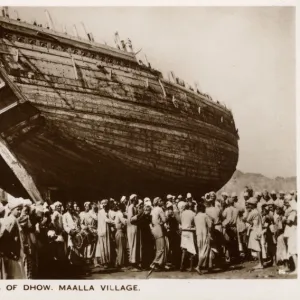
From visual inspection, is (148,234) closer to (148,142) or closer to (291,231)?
(148,142)

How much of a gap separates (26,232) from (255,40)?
3.22 metres

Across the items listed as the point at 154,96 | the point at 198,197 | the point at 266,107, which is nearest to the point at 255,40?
the point at 266,107

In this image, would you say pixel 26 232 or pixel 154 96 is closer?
pixel 26 232

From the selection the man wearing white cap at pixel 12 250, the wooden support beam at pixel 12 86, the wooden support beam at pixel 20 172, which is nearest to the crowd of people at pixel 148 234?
the man wearing white cap at pixel 12 250

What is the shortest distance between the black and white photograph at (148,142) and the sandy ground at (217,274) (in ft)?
0.03

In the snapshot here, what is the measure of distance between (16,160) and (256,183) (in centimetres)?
259

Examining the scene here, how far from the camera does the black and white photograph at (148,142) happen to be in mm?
5926

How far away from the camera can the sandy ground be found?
19.3 ft

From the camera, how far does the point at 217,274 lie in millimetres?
5953

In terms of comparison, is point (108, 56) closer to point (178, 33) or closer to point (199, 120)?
point (178, 33)

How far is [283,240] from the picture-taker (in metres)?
6.00

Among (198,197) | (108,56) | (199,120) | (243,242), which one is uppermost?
(108,56)

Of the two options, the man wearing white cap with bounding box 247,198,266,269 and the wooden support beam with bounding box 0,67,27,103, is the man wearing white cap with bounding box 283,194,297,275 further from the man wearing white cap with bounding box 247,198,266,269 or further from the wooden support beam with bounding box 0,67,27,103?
the wooden support beam with bounding box 0,67,27,103

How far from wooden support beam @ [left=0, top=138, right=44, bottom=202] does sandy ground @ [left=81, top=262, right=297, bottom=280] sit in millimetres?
1029
